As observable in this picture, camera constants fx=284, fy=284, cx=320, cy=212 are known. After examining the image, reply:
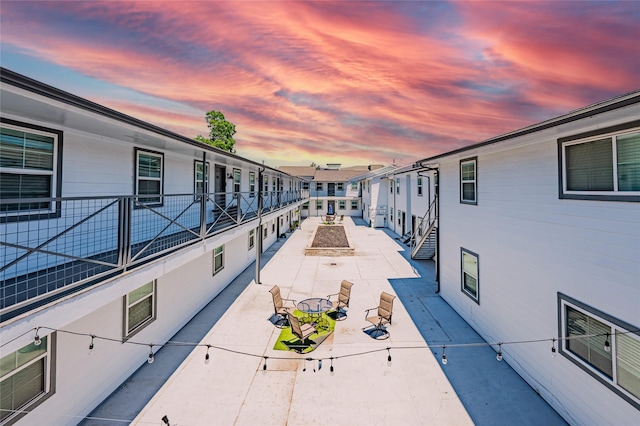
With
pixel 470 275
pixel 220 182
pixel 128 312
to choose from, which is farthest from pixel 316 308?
pixel 220 182

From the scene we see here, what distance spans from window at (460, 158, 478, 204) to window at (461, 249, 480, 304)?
1915 millimetres

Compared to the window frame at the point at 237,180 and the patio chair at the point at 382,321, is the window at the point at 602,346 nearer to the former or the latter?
the patio chair at the point at 382,321

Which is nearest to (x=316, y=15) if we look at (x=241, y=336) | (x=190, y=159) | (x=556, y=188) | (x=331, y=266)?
(x=190, y=159)

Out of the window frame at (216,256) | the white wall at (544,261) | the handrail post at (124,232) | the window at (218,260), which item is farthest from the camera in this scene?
the window at (218,260)

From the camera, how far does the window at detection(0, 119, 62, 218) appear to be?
4.88 metres

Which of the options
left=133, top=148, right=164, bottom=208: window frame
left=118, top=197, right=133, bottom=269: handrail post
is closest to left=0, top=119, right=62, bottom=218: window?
left=118, top=197, right=133, bottom=269: handrail post

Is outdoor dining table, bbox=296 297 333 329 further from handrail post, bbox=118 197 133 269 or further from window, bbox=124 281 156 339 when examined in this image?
handrail post, bbox=118 197 133 269

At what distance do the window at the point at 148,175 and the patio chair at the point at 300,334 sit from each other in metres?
5.19

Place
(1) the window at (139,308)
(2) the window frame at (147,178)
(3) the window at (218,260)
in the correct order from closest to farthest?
(1) the window at (139,308) → (2) the window frame at (147,178) → (3) the window at (218,260)

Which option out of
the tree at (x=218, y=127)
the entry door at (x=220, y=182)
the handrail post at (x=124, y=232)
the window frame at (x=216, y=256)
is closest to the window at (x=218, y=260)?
the window frame at (x=216, y=256)

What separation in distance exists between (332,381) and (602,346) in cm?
536

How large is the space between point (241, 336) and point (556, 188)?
30.1ft

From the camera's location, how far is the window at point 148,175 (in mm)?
7973

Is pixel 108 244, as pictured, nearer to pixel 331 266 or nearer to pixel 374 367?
pixel 374 367
